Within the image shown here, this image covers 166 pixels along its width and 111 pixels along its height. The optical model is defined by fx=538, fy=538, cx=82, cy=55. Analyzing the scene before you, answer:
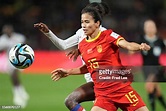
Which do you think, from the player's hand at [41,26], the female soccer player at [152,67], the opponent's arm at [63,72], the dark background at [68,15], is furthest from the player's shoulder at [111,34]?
the dark background at [68,15]

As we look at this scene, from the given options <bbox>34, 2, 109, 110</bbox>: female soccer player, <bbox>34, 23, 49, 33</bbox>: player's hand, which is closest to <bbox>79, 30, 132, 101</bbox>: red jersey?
<bbox>34, 2, 109, 110</bbox>: female soccer player

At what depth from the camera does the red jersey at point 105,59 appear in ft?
18.2

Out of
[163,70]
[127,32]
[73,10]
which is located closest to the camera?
[163,70]

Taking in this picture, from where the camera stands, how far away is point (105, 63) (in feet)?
18.2

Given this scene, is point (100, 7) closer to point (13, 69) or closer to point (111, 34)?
point (111, 34)

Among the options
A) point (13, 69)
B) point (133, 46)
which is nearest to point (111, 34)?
point (133, 46)

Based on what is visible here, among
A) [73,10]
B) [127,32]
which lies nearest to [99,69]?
[127,32]

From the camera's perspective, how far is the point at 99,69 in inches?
222

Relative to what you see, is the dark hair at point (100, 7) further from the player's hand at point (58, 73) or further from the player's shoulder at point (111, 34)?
the player's hand at point (58, 73)

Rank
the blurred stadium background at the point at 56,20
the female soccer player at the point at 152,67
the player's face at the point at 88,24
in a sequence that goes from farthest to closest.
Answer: the blurred stadium background at the point at 56,20 → the female soccer player at the point at 152,67 → the player's face at the point at 88,24

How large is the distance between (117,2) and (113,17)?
2.88ft

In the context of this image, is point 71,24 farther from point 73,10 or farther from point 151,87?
point 151,87

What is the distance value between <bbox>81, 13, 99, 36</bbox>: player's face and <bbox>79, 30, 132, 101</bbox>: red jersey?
3.8 inches

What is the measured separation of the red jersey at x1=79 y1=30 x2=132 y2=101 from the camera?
218 inches
